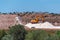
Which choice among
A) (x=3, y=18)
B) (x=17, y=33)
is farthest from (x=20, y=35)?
(x=3, y=18)

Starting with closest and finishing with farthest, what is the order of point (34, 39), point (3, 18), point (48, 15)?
point (34, 39), point (3, 18), point (48, 15)

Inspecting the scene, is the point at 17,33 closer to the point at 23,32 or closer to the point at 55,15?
the point at 23,32

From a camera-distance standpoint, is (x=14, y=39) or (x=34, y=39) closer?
(x=34, y=39)

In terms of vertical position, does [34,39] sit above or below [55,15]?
above

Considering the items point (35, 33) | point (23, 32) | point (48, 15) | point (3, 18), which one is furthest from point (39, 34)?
point (48, 15)

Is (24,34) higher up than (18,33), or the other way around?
(18,33)

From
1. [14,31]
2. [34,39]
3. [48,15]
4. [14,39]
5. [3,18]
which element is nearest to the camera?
[34,39]

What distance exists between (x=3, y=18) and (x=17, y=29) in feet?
242

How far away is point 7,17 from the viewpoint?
118m

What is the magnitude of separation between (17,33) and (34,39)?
7.20 metres

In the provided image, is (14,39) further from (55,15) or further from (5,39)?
(55,15)

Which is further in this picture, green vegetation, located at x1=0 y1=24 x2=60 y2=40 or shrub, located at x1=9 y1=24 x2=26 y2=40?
shrub, located at x1=9 y1=24 x2=26 y2=40

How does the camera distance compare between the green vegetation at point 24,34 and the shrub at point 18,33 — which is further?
the shrub at point 18,33

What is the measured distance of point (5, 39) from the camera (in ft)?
121
